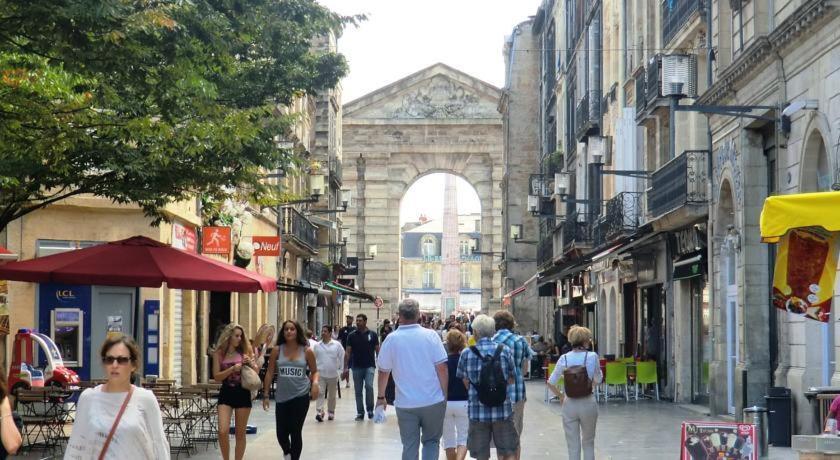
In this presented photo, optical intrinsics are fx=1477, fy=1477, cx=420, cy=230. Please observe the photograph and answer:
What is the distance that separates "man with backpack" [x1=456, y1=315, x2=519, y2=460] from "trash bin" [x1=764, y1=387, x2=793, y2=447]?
199 inches

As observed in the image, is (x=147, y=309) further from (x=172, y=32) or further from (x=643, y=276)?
(x=172, y=32)

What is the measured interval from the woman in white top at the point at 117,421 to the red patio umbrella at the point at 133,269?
24.6ft

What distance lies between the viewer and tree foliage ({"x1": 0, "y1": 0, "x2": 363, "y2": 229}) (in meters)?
10.8

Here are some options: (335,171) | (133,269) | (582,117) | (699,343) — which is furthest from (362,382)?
(335,171)

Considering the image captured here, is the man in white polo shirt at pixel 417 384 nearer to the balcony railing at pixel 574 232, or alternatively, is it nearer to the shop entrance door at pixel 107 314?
the shop entrance door at pixel 107 314

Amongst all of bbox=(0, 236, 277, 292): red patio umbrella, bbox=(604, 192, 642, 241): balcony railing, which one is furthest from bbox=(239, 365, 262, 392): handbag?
bbox=(604, 192, 642, 241): balcony railing

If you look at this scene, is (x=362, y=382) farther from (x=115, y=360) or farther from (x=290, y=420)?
(x=115, y=360)

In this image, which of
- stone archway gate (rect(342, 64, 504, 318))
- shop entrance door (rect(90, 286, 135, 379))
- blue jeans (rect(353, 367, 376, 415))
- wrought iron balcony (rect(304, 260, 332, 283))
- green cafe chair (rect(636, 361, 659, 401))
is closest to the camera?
blue jeans (rect(353, 367, 376, 415))

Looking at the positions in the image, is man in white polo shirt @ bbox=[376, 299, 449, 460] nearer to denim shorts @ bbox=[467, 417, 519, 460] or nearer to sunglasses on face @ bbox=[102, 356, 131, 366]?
denim shorts @ bbox=[467, 417, 519, 460]

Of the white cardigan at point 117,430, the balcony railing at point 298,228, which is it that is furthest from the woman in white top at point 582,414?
the balcony railing at point 298,228

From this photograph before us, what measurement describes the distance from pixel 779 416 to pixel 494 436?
5261 millimetres

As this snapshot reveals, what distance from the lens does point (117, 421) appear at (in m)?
6.85

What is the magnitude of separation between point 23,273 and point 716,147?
10.8 metres

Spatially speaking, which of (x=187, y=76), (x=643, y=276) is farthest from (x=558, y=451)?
(x=643, y=276)
